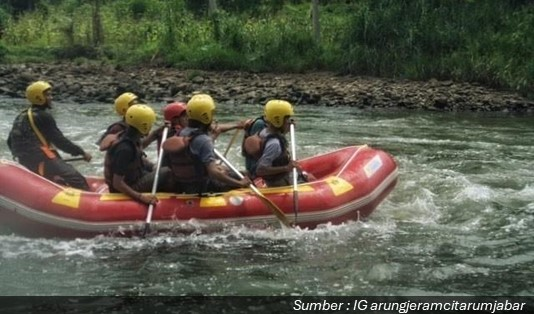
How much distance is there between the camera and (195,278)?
623cm

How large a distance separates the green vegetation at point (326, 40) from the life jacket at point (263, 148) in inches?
477

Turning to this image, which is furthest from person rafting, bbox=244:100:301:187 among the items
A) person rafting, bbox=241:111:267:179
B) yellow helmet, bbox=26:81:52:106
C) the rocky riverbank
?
the rocky riverbank

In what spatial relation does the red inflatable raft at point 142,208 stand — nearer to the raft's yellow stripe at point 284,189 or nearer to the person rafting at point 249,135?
the raft's yellow stripe at point 284,189

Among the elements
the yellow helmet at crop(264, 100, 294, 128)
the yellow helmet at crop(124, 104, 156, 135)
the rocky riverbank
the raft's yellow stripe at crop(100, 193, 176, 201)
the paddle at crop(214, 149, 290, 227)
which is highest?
the yellow helmet at crop(124, 104, 156, 135)

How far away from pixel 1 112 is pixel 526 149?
11.3 metres

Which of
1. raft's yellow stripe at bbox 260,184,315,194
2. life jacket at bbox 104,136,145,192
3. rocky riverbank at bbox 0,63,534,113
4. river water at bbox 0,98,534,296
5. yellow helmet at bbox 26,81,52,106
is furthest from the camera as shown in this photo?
rocky riverbank at bbox 0,63,534,113

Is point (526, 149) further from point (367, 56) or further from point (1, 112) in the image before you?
point (1, 112)

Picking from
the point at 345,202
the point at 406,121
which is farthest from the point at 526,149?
the point at 345,202

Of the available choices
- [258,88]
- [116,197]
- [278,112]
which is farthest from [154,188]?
[258,88]

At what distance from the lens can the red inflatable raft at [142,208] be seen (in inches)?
273

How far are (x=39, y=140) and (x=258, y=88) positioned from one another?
11947 mm

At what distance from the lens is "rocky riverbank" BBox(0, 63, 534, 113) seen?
1758 cm

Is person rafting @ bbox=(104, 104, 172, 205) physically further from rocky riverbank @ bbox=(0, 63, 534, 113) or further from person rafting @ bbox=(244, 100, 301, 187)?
rocky riverbank @ bbox=(0, 63, 534, 113)

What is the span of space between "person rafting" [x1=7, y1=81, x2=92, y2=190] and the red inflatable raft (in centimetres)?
52
